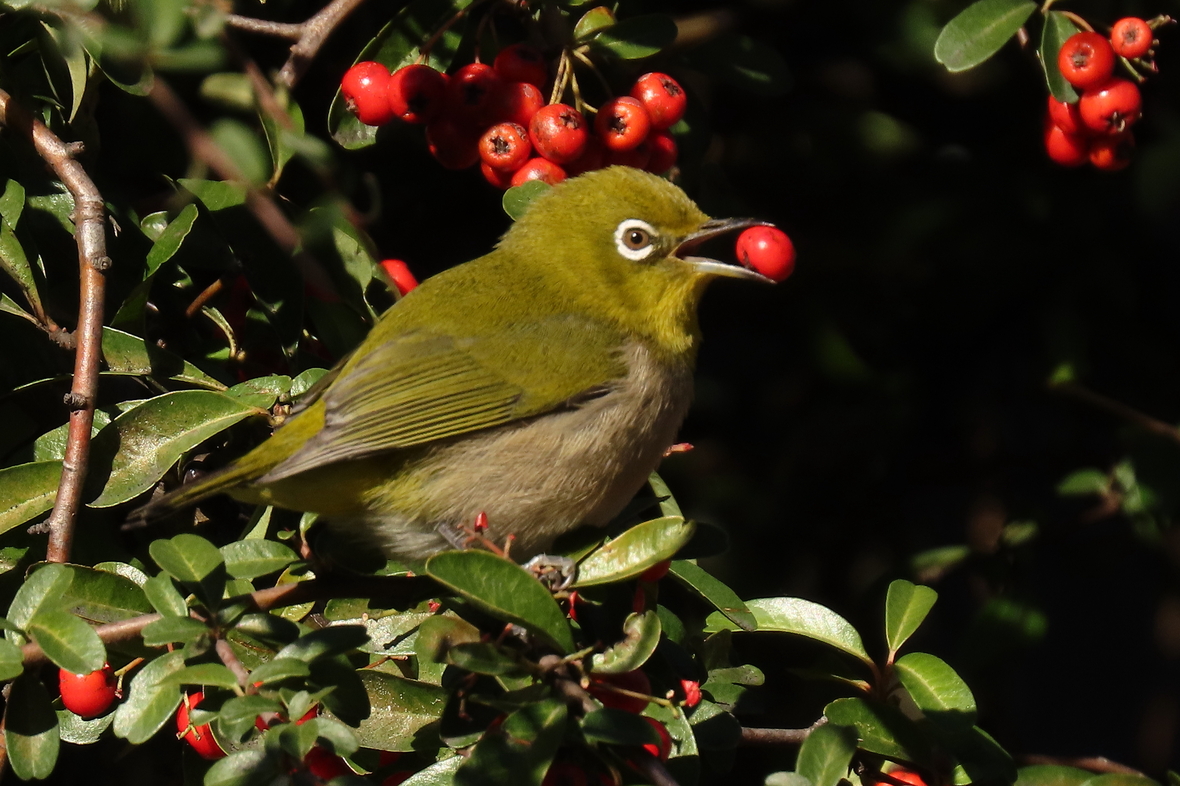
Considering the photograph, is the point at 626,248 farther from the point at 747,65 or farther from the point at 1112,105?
the point at 1112,105

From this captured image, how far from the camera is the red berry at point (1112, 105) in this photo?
2.71 meters

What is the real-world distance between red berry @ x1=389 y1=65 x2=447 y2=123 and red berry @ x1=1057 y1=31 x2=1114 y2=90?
143cm

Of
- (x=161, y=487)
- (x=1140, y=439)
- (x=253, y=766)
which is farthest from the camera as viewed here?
(x=1140, y=439)

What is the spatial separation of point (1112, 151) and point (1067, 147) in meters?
0.10

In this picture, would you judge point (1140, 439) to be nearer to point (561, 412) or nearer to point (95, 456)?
point (561, 412)

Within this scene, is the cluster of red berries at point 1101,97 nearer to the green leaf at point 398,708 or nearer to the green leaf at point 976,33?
the green leaf at point 976,33

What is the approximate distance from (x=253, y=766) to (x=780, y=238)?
5.63 ft

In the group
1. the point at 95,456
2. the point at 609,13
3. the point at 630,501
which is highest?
the point at 609,13

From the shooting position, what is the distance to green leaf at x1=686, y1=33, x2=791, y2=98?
3006 millimetres

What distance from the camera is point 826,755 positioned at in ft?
6.13

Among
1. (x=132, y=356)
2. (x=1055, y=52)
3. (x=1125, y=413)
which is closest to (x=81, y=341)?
(x=132, y=356)

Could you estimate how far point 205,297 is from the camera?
2.67m

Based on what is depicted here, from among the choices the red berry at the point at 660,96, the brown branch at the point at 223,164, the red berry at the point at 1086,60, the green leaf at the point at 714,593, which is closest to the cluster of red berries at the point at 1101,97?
the red berry at the point at 1086,60

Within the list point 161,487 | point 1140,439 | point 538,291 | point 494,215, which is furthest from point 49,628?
point 1140,439
